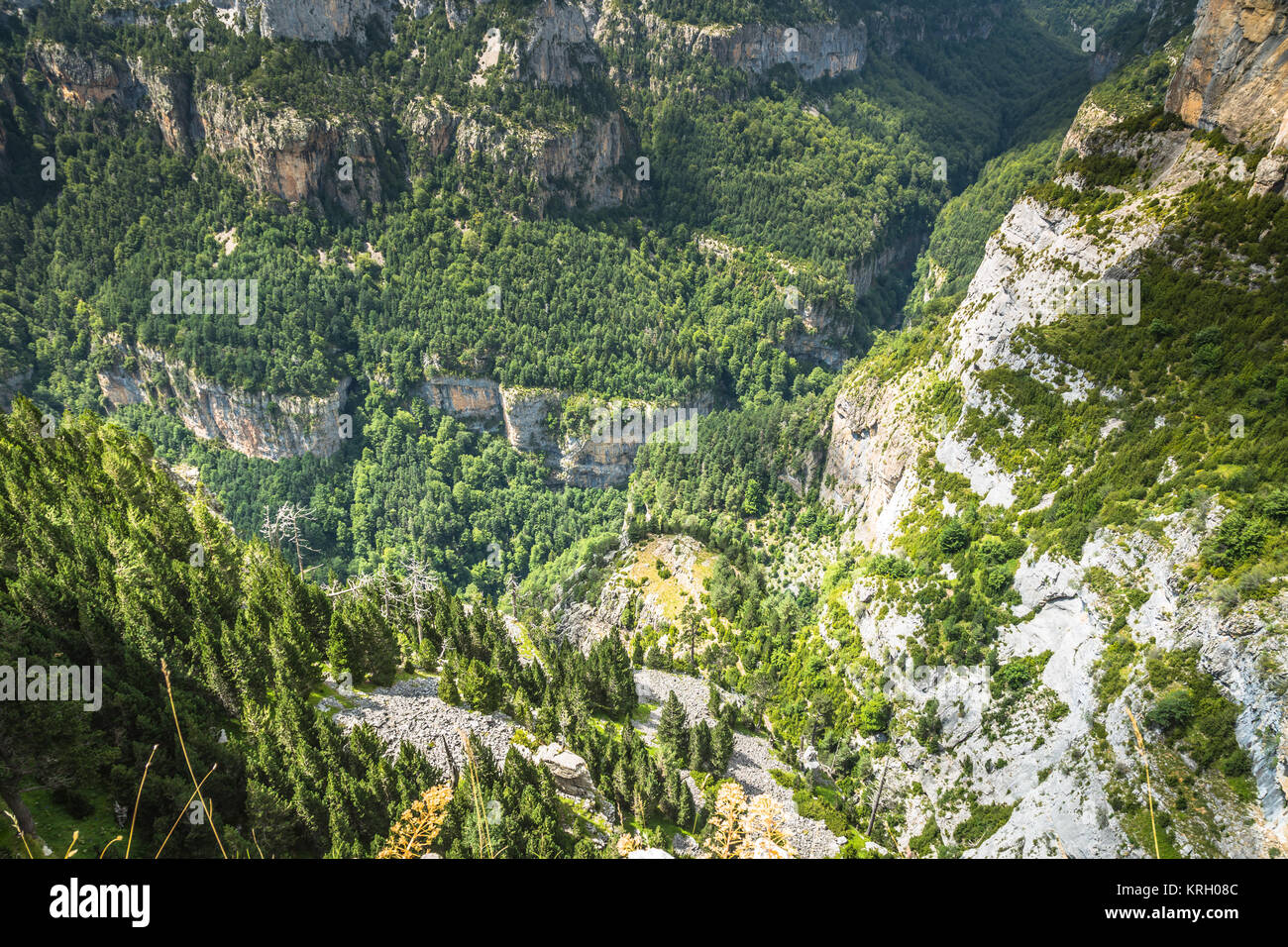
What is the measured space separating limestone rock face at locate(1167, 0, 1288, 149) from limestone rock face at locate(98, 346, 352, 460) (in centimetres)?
14202

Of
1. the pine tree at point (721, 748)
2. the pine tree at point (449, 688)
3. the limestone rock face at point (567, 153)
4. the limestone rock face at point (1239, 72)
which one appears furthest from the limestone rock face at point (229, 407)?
the limestone rock face at point (1239, 72)

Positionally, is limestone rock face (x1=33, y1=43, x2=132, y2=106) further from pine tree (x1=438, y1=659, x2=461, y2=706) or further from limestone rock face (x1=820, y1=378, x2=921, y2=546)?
pine tree (x1=438, y1=659, x2=461, y2=706)

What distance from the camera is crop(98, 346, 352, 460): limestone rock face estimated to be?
14112 cm

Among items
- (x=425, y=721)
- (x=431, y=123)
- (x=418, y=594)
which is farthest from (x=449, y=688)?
(x=431, y=123)

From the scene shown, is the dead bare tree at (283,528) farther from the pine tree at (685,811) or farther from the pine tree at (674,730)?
the pine tree at (685,811)

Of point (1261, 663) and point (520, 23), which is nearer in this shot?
point (1261, 663)

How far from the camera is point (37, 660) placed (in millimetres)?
33656

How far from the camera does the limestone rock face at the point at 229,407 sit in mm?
141125

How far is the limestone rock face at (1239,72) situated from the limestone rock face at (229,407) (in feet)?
466

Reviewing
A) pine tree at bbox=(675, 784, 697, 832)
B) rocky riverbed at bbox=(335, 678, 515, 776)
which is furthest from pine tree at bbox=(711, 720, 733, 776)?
rocky riverbed at bbox=(335, 678, 515, 776)

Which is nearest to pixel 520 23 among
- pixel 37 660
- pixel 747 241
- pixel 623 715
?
pixel 747 241

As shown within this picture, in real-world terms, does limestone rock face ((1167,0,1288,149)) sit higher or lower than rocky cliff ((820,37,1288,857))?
higher

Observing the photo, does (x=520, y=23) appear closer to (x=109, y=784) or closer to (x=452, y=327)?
(x=452, y=327)
